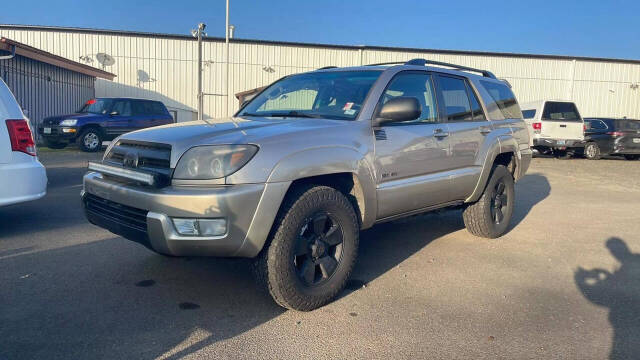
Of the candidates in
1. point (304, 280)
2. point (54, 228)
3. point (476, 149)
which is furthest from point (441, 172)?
point (54, 228)

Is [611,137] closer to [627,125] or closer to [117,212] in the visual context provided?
[627,125]

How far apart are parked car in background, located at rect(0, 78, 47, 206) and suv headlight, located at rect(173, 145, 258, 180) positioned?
104 inches

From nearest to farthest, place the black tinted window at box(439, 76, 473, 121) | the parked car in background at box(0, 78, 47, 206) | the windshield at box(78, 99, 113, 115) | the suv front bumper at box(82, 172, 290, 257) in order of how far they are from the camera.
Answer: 1. the suv front bumper at box(82, 172, 290, 257)
2. the parked car in background at box(0, 78, 47, 206)
3. the black tinted window at box(439, 76, 473, 121)
4. the windshield at box(78, 99, 113, 115)

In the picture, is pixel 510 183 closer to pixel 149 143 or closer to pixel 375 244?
pixel 375 244

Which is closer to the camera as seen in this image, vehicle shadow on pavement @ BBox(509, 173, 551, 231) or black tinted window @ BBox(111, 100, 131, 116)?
vehicle shadow on pavement @ BBox(509, 173, 551, 231)

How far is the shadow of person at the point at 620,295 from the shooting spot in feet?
10.3

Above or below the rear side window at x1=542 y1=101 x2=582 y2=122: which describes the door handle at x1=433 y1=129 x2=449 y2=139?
below

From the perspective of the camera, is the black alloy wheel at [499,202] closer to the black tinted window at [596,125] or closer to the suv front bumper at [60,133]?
the suv front bumper at [60,133]

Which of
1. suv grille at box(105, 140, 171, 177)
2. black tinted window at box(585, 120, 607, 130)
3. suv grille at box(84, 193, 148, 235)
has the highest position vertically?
black tinted window at box(585, 120, 607, 130)

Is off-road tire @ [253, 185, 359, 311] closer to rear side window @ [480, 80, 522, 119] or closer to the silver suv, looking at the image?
the silver suv

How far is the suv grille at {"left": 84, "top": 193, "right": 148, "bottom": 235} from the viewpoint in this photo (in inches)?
127

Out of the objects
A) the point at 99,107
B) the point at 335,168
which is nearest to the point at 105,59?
the point at 99,107

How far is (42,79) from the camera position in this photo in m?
18.8

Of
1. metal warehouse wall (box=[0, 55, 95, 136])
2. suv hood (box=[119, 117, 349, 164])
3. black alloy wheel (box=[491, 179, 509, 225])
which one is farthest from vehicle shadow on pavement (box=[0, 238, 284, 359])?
metal warehouse wall (box=[0, 55, 95, 136])
